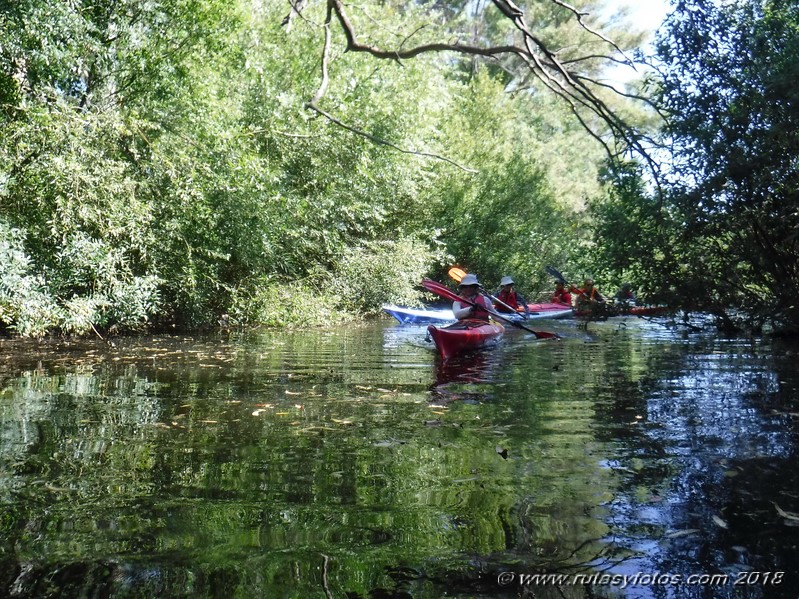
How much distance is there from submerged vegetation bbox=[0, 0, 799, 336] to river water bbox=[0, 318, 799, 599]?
2.95m

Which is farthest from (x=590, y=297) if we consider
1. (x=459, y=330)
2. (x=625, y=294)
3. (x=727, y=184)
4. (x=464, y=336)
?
(x=464, y=336)

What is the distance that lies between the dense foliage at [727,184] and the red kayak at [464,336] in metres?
3.06

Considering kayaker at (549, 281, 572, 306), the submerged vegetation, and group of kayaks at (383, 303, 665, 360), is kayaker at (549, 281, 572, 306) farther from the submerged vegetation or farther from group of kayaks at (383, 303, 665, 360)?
the submerged vegetation

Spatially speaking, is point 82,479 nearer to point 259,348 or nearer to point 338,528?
point 338,528

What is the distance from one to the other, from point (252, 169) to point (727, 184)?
8.21 meters

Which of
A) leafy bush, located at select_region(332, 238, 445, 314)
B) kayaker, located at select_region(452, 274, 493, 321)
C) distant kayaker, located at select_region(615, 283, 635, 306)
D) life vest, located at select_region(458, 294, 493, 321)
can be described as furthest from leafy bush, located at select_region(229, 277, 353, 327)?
distant kayaker, located at select_region(615, 283, 635, 306)

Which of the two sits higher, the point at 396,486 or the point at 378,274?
the point at 378,274

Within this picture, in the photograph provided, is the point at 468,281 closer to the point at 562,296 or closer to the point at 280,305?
the point at 280,305

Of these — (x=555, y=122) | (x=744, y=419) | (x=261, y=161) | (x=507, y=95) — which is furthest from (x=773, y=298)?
(x=555, y=122)

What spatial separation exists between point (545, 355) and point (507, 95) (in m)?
28.3

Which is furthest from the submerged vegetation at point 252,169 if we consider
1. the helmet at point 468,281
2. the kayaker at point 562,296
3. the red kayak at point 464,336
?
the kayaker at point 562,296

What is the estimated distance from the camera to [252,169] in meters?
14.7

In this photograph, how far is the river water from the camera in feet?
9.98

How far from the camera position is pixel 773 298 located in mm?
13836
